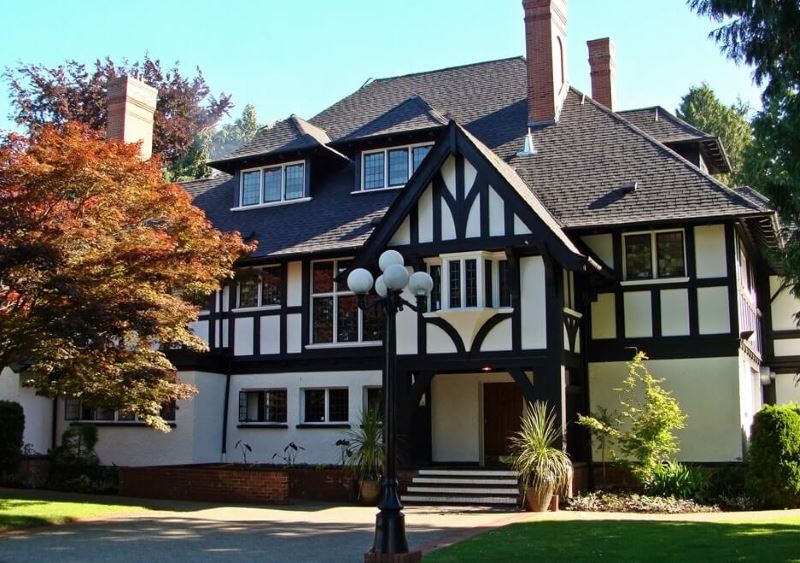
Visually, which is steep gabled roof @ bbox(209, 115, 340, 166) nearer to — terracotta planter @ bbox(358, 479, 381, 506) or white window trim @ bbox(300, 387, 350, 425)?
white window trim @ bbox(300, 387, 350, 425)

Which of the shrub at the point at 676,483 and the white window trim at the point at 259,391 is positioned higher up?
the white window trim at the point at 259,391

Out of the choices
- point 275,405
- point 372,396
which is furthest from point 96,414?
point 372,396

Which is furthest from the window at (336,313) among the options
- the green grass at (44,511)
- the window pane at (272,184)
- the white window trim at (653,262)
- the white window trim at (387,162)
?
the green grass at (44,511)

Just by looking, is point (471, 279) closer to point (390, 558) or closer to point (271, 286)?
point (271, 286)

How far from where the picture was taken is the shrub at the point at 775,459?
18703 millimetres

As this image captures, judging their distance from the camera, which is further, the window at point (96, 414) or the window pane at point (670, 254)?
the window at point (96, 414)

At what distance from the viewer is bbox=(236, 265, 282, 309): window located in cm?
2508

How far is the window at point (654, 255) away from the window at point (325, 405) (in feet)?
26.7

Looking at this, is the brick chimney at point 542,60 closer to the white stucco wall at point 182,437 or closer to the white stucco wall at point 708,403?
the white stucco wall at point 708,403

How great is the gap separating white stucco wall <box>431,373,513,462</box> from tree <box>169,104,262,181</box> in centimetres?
2488

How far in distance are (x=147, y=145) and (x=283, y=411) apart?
1186 centimetres

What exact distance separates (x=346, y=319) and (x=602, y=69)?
1267cm

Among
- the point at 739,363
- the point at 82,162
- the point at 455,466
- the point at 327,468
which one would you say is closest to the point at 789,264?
the point at 739,363

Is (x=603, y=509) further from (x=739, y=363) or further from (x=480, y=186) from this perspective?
(x=480, y=186)
